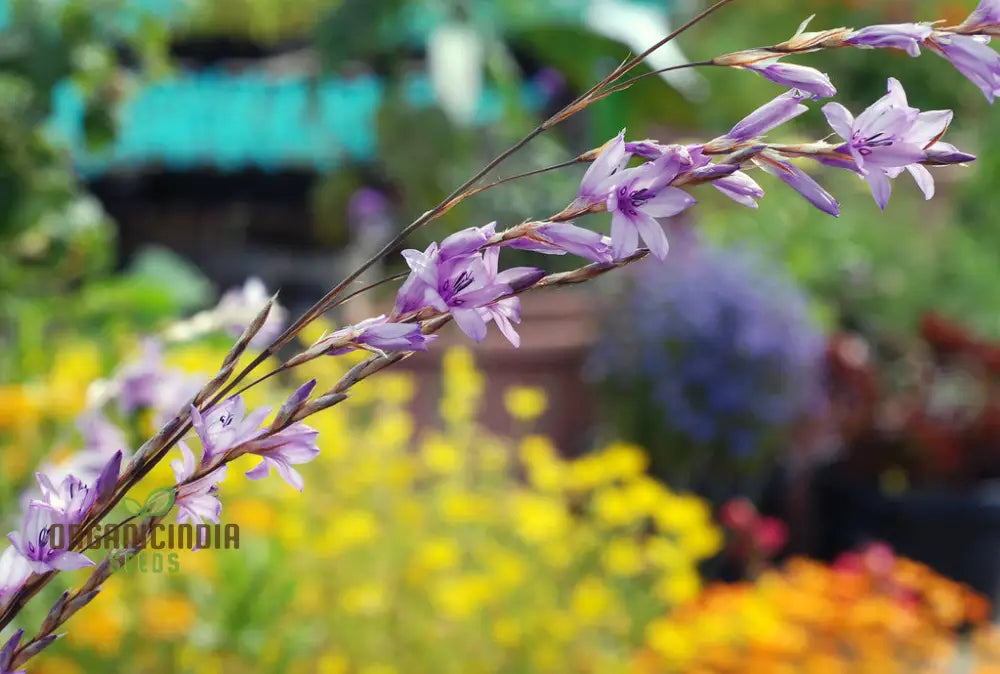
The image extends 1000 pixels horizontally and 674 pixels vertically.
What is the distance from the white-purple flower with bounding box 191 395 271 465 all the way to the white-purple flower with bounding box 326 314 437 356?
47 mm

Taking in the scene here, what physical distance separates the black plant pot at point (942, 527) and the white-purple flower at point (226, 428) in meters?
3.29

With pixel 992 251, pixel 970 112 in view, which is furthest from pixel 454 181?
pixel 970 112

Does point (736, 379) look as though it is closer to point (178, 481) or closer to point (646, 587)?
point (646, 587)

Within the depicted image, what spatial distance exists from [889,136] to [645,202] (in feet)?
0.36

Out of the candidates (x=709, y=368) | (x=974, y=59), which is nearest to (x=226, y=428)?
(x=974, y=59)

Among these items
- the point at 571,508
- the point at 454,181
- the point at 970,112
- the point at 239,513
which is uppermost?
the point at 970,112

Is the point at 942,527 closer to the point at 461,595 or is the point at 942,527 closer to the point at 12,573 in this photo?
the point at 461,595

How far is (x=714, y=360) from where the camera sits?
3.43 meters

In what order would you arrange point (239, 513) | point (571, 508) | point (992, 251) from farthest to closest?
point (992, 251), point (571, 508), point (239, 513)

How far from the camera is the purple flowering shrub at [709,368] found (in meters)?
3.39

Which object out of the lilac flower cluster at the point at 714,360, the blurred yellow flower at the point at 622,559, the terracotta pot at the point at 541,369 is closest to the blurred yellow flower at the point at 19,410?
the blurred yellow flower at the point at 622,559

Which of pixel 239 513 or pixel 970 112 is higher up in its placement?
pixel 970 112

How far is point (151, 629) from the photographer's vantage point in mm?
1549

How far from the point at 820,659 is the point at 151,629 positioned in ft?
4.17
